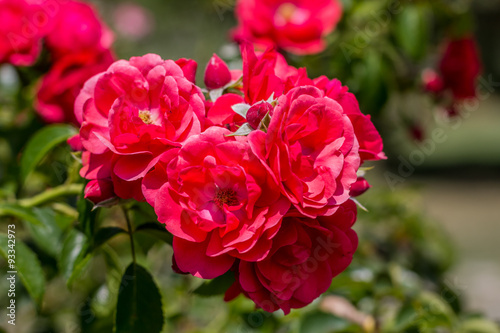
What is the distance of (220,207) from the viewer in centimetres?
58

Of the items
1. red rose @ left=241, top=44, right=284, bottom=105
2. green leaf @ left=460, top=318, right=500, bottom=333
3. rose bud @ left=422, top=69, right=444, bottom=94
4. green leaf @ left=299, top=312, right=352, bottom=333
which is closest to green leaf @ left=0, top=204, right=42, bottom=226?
red rose @ left=241, top=44, right=284, bottom=105

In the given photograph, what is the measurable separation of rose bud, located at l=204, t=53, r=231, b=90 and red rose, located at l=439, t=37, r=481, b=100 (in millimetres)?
1027

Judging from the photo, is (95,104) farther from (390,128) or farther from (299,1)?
(390,128)

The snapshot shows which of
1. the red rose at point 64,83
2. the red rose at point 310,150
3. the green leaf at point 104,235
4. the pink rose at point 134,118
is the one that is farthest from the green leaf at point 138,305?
the red rose at point 64,83

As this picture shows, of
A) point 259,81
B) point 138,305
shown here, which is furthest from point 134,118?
point 138,305

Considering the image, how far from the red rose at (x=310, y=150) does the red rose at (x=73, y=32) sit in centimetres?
72

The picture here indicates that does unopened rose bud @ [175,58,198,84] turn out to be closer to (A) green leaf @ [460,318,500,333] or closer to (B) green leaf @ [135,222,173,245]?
(B) green leaf @ [135,222,173,245]

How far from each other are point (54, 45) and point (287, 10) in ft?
2.17

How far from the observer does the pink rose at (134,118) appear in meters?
0.59

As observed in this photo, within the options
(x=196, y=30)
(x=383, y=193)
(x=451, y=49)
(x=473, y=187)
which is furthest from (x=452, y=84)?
(x=473, y=187)

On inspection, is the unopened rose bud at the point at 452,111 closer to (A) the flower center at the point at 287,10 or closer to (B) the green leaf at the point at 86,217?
(A) the flower center at the point at 287,10

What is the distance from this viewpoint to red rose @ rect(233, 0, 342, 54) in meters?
1.31

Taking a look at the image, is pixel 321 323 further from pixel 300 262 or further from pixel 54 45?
pixel 54 45

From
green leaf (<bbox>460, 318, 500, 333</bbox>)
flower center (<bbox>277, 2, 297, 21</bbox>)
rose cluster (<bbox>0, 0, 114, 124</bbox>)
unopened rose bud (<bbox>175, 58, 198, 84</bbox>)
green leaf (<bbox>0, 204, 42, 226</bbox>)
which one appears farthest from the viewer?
flower center (<bbox>277, 2, 297, 21</bbox>)
